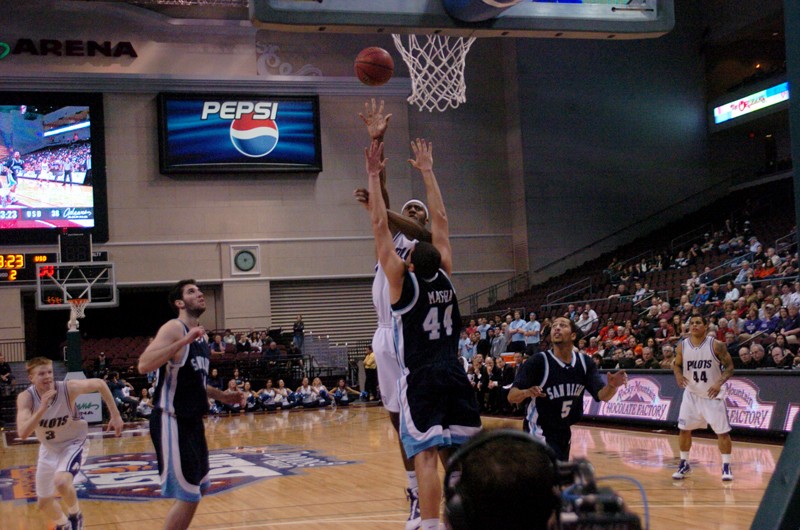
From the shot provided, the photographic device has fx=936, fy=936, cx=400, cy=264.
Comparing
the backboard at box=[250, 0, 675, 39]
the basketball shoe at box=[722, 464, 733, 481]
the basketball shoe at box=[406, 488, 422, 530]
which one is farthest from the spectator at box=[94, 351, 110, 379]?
the backboard at box=[250, 0, 675, 39]

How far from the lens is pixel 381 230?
5.36m

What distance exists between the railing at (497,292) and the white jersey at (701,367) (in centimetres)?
1986

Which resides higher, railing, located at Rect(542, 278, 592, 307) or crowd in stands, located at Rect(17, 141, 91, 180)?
crowd in stands, located at Rect(17, 141, 91, 180)

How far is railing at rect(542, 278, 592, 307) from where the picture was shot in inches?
1025

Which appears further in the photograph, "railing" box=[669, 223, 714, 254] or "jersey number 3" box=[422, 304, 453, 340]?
"railing" box=[669, 223, 714, 254]

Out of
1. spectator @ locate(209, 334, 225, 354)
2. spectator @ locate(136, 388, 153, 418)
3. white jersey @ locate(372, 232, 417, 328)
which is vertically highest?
white jersey @ locate(372, 232, 417, 328)

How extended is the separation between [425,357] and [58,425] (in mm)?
3402

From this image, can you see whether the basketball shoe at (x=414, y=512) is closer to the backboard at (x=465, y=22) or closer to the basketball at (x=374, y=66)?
the backboard at (x=465, y=22)

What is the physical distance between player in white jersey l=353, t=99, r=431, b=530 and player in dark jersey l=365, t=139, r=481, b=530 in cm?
26

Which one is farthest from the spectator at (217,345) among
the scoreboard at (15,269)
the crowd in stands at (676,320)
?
the crowd in stands at (676,320)

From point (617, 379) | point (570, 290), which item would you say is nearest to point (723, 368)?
point (617, 379)

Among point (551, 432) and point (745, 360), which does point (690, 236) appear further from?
point (551, 432)

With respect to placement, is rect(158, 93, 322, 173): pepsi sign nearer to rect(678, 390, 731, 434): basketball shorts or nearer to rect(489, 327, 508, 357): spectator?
rect(489, 327, 508, 357): spectator

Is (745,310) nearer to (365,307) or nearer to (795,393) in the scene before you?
(795,393)
